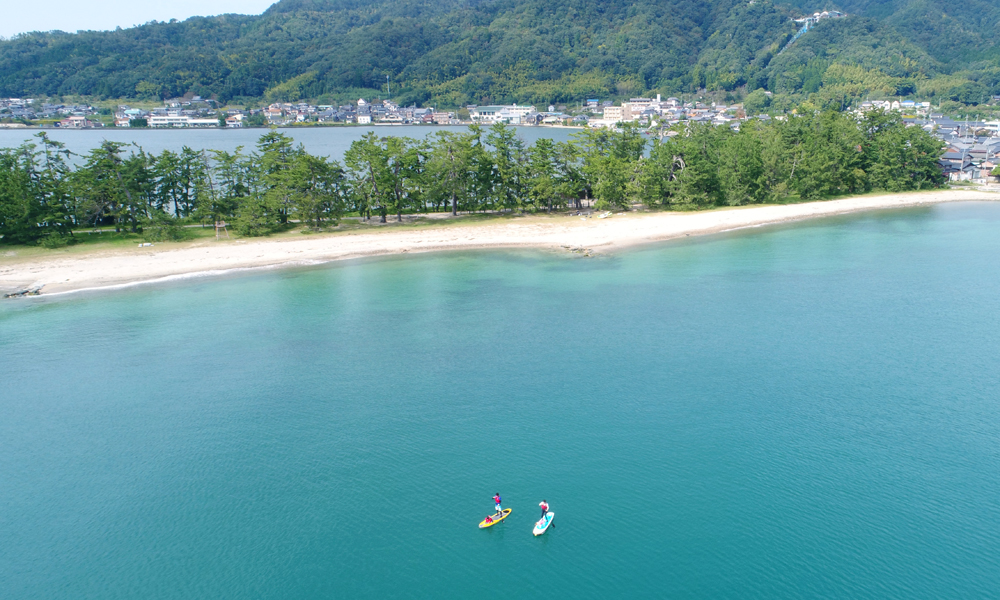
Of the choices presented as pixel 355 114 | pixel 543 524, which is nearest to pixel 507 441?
pixel 543 524

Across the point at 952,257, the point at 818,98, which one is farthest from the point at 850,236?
the point at 818,98

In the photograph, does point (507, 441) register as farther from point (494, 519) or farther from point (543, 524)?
point (543, 524)

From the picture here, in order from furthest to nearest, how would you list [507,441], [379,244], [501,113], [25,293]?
[501,113]
[379,244]
[25,293]
[507,441]

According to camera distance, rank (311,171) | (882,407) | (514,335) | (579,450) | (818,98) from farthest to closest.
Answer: (818,98) → (311,171) → (514,335) → (882,407) → (579,450)

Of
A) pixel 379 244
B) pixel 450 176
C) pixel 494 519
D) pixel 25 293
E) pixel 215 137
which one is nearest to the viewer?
pixel 494 519

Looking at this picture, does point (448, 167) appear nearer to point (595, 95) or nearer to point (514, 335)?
point (514, 335)

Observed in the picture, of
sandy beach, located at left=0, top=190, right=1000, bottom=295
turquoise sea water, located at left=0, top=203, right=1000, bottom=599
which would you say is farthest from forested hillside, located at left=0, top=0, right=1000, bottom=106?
turquoise sea water, located at left=0, top=203, right=1000, bottom=599
